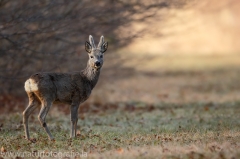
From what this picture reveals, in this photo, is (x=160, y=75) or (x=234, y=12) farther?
(x=234, y=12)

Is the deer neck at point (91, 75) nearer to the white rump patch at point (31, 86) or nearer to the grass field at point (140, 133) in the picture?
the grass field at point (140, 133)

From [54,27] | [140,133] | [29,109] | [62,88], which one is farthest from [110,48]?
[29,109]

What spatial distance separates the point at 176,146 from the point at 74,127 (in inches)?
117

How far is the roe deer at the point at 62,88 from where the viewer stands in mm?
12664

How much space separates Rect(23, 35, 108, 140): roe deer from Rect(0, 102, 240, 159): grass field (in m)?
0.62

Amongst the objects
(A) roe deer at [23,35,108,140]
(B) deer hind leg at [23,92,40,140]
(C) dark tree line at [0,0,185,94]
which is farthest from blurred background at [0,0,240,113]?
(B) deer hind leg at [23,92,40,140]

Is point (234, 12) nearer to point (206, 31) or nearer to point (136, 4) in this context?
point (206, 31)

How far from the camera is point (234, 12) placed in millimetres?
63500

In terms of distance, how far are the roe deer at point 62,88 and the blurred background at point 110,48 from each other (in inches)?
83.3

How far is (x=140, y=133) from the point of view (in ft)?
46.5

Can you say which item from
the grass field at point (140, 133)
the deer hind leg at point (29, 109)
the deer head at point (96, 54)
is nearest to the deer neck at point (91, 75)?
the deer head at point (96, 54)

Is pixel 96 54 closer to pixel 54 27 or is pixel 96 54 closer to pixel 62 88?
pixel 62 88

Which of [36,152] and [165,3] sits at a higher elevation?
[165,3]

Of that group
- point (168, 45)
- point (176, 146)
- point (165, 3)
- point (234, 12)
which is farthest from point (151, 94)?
point (234, 12)
